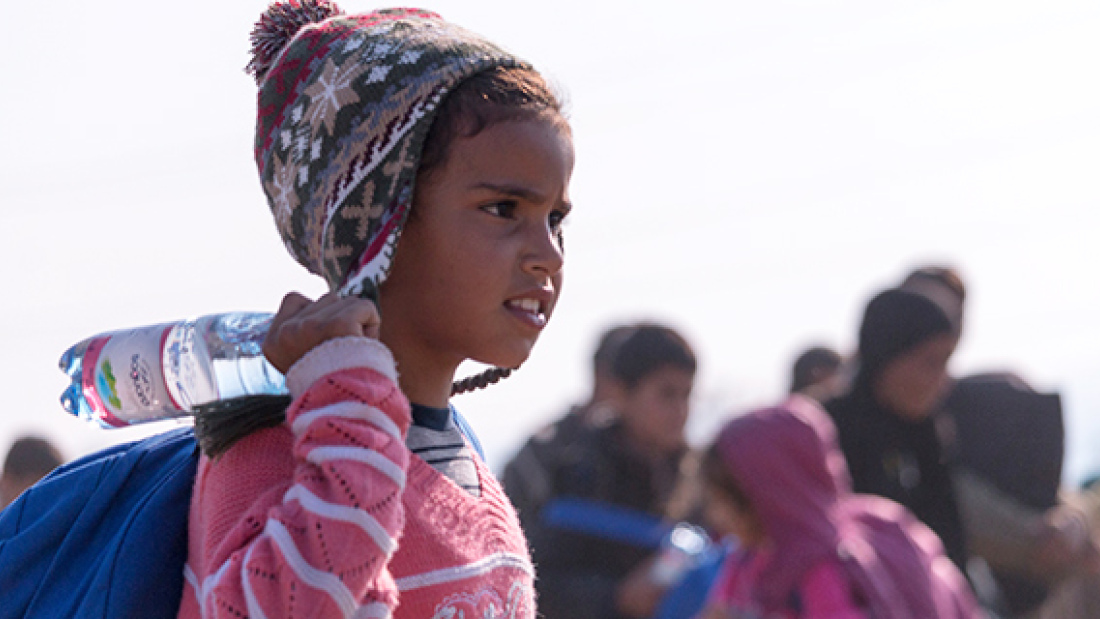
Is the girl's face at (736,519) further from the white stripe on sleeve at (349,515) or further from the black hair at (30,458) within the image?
the white stripe on sleeve at (349,515)

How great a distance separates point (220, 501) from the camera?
73.7 inches

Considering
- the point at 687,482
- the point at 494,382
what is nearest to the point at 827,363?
the point at 687,482

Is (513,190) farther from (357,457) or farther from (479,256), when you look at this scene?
(357,457)

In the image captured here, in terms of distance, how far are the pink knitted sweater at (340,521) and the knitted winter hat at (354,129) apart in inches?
8.4

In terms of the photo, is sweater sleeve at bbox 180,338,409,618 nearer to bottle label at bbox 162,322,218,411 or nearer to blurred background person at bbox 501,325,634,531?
bottle label at bbox 162,322,218,411

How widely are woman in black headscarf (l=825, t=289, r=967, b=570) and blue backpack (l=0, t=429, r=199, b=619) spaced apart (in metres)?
3.51

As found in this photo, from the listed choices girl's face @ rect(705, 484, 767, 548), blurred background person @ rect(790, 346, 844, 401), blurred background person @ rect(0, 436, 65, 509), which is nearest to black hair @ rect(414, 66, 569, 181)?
girl's face @ rect(705, 484, 767, 548)

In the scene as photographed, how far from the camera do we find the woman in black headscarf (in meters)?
5.29

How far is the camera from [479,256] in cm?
198

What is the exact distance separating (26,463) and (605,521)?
2.15 meters

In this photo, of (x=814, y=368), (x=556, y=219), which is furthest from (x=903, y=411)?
(x=556, y=219)

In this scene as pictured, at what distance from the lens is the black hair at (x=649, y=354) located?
5.74 metres

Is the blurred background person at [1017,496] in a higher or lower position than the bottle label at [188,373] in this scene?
lower

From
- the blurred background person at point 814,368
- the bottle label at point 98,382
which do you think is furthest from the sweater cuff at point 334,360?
the blurred background person at point 814,368
